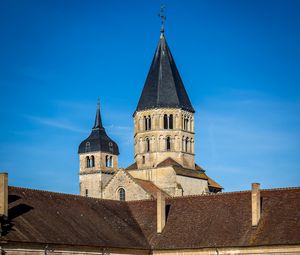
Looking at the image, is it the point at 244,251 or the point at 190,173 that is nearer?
the point at 244,251

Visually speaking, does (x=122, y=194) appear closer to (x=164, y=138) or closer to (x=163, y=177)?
(x=163, y=177)

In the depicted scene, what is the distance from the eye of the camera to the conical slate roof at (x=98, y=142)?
12181 centimetres

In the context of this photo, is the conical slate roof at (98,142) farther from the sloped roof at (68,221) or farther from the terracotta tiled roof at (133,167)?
the sloped roof at (68,221)

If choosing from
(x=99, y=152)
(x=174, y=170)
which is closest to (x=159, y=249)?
(x=174, y=170)

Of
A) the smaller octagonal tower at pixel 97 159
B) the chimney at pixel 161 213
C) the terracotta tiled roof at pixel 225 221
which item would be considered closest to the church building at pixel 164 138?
the terracotta tiled roof at pixel 225 221

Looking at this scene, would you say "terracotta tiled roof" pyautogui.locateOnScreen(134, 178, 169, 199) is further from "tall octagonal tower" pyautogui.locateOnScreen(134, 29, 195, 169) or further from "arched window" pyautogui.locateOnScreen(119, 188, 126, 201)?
"tall octagonal tower" pyautogui.locateOnScreen(134, 29, 195, 169)

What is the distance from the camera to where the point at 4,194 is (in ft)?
181

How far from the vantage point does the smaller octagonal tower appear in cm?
11975

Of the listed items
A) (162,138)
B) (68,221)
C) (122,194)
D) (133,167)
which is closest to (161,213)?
(68,221)

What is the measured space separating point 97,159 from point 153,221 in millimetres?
53864

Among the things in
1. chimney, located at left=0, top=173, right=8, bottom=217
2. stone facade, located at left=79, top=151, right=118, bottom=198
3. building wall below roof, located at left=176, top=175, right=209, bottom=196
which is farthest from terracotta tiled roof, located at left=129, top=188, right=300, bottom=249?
stone facade, located at left=79, top=151, right=118, bottom=198

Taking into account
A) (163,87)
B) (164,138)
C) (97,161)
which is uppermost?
(163,87)

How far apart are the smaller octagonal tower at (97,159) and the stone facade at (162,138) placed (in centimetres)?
3046

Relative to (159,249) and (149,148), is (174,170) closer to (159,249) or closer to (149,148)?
(149,148)
